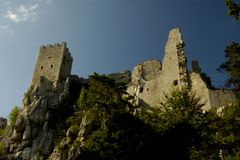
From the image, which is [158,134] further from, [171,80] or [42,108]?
[42,108]

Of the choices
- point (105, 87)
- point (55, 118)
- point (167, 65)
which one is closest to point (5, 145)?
point (55, 118)

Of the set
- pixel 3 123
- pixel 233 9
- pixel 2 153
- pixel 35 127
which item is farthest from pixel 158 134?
pixel 3 123

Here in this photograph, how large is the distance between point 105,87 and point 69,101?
16822 mm

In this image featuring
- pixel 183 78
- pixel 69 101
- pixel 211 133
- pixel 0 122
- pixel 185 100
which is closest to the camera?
pixel 211 133

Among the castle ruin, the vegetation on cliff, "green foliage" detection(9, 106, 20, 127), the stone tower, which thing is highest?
the stone tower

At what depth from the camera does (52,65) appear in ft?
161

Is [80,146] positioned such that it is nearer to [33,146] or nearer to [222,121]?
[222,121]

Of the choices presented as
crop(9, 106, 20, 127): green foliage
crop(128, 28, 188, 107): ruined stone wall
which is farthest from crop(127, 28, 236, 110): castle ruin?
crop(9, 106, 20, 127): green foliage

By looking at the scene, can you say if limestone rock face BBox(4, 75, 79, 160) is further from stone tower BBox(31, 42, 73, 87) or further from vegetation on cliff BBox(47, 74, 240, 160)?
vegetation on cliff BBox(47, 74, 240, 160)

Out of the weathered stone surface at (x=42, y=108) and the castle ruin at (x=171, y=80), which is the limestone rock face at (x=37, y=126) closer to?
the weathered stone surface at (x=42, y=108)

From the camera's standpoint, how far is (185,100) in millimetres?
22953

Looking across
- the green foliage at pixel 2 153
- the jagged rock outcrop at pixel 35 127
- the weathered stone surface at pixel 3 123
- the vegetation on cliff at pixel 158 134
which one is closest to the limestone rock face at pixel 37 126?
the jagged rock outcrop at pixel 35 127

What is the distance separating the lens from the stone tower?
4726cm

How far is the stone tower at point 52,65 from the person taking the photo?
1861 inches
